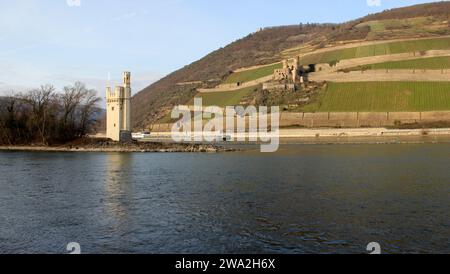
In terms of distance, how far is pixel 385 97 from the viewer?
132m

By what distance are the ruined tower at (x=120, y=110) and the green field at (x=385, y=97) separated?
65.4 m

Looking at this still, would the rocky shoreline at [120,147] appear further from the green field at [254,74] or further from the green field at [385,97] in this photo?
the green field at [254,74]

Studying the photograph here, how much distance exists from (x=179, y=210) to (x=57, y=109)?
7378 centimetres

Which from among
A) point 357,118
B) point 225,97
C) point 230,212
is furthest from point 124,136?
point 225,97

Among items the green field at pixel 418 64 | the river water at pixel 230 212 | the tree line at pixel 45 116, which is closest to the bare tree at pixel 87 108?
the tree line at pixel 45 116

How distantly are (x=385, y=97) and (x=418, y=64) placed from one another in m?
25.0

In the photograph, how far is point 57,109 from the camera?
91000 mm

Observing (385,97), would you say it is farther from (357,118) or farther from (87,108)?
(87,108)

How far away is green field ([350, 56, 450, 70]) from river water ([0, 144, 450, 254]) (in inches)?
4549

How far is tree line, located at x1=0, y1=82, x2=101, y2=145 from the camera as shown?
292 feet

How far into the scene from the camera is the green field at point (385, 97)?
411 feet

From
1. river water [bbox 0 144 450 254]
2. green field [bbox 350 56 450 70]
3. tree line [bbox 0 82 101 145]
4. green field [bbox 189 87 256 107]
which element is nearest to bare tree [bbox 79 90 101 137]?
tree line [bbox 0 82 101 145]
